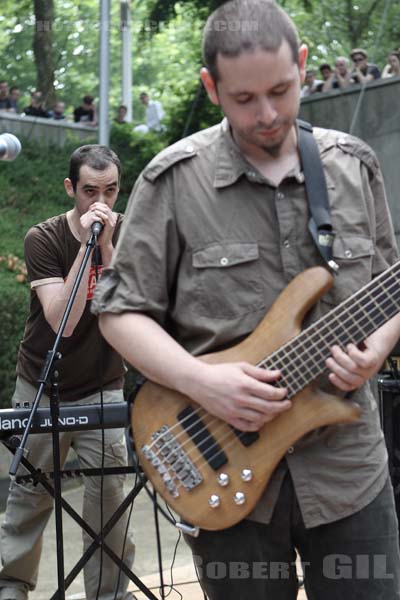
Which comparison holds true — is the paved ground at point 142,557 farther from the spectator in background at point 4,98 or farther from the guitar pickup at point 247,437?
the spectator in background at point 4,98

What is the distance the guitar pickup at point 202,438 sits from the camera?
2342 mm

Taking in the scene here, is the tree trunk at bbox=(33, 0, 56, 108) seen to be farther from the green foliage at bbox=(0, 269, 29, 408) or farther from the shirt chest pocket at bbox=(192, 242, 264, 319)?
the shirt chest pocket at bbox=(192, 242, 264, 319)

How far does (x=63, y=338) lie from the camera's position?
4.57 meters

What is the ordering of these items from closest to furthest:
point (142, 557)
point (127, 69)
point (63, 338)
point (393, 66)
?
point (63, 338) → point (142, 557) → point (393, 66) → point (127, 69)

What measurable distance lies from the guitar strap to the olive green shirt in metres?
→ 0.02

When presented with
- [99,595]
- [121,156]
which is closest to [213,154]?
[99,595]

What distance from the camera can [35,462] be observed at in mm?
4727

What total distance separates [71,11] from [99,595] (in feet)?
50.4

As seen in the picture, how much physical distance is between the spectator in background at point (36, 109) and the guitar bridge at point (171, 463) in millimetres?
15103

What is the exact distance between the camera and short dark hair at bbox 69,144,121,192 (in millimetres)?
4641

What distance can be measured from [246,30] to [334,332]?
0.72 metres

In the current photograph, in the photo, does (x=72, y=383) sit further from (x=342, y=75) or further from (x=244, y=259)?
(x=342, y=75)

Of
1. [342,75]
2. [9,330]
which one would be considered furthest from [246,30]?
[342,75]

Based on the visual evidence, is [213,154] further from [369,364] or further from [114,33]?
[114,33]
